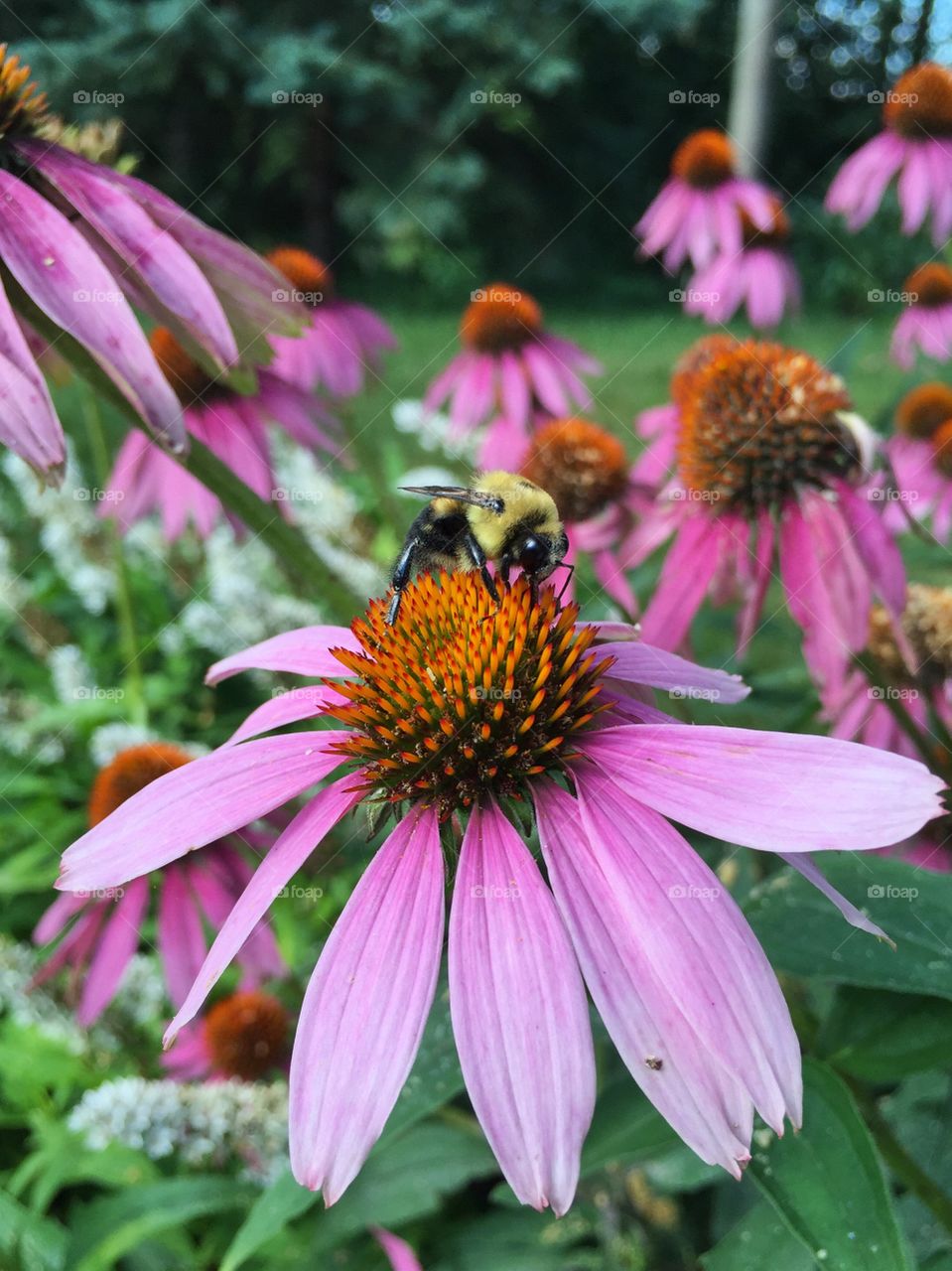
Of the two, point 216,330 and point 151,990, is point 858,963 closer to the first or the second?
point 216,330

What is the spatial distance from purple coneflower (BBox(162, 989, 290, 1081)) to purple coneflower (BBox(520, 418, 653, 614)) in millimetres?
882

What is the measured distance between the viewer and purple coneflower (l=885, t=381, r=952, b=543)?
235cm

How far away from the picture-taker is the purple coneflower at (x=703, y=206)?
11.0 ft

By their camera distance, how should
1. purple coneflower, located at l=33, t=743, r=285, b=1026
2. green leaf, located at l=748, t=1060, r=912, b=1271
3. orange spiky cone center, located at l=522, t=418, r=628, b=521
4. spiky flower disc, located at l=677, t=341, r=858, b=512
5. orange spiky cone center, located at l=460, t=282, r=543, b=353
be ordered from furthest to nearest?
orange spiky cone center, located at l=460, t=282, r=543, b=353
orange spiky cone center, located at l=522, t=418, r=628, b=521
purple coneflower, located at l=33, t=743, r=285, b=1026
spiky flower disc, located at l=677, t=341, r=858, b=512
green leaf, located at l=748, t=1060, r=912, b=1271

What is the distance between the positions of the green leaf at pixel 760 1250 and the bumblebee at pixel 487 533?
57 centimetres

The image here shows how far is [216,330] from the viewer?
980 mm

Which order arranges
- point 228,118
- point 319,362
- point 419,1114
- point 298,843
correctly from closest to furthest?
point 298,843
point 419,1114
point 319,362
point 228,118

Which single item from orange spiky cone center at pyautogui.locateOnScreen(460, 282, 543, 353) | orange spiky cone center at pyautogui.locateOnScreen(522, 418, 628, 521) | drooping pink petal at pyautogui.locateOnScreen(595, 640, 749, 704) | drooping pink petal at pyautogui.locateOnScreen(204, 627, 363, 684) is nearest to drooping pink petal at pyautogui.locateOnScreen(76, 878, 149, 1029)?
drooping pink petal at pyautogui.locateOnScreen(204, 627, 363, 684)

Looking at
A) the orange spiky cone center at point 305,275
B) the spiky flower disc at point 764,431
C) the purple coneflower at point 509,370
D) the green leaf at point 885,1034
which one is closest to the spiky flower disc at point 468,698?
the green leaf at point 885,1034

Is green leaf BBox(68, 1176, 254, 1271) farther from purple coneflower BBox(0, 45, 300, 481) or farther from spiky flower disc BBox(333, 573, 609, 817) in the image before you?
purple coneflower BBox(0, 45, 300, 481)

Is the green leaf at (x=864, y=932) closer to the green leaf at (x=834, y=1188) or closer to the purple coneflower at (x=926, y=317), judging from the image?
the green leaf at (x=834, y=1188)

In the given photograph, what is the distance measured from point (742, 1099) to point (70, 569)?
8.43 ft

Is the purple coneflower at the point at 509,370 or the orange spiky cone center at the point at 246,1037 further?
the purple coneflower at the point at 509,370

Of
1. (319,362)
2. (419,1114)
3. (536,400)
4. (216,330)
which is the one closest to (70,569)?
(319,362)
